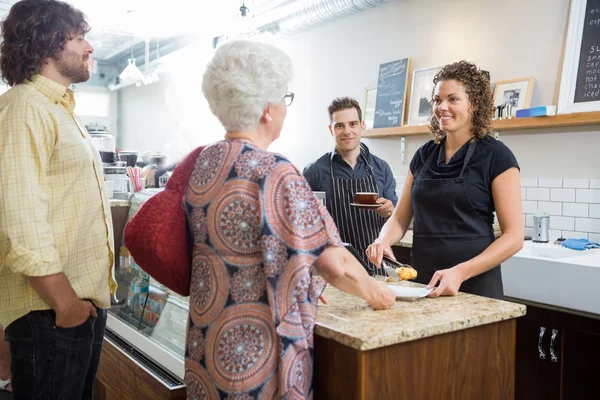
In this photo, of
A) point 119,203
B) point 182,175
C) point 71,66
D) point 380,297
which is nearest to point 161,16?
point 119,203

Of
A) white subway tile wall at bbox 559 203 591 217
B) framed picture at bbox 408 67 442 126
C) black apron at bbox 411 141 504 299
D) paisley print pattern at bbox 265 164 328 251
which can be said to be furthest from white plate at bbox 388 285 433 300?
framed picture at bbox 408 67 442 126

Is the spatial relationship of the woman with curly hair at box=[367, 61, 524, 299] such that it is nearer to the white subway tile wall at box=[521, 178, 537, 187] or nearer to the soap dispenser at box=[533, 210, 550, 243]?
the soap dispenser at box=[533, 210, 550, 243]

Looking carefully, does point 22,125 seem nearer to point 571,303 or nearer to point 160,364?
point 160,364

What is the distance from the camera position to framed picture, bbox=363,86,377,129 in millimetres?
4922

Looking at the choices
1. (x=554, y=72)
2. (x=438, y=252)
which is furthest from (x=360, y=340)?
(x=554, y=72)

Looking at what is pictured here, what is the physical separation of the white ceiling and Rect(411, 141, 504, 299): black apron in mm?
3643

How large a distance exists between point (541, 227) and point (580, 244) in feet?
1.23

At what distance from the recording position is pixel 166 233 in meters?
1.46

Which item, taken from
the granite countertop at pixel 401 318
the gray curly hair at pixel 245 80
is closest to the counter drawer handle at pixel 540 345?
the granite countertop at pixel 401 318

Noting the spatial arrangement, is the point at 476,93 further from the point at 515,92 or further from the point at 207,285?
the point at 515,92

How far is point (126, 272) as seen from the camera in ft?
10.2

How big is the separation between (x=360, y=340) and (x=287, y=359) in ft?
0.58

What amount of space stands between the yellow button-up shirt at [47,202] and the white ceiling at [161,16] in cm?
384

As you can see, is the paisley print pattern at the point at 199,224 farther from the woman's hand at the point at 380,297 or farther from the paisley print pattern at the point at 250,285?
the woman's hand at the point at 380,297
